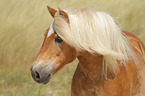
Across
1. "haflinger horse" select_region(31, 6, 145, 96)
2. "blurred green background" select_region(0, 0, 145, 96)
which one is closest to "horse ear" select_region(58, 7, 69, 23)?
"haflinger horse" select_region(31, 6, 145, 96)

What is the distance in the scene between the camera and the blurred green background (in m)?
7.24

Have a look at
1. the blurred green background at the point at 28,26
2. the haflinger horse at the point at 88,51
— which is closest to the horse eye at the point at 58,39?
the haflinger horse at the point at 88,51

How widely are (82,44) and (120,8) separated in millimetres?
5262

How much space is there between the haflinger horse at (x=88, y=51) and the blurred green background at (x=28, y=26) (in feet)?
11.4

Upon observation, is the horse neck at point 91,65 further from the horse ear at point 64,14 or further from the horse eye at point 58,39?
the horse ear at point 64,14

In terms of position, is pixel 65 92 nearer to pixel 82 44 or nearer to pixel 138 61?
pixel 138 61

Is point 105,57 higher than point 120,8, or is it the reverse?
point 105,57

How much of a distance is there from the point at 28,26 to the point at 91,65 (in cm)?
504

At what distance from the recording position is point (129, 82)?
3328 mm

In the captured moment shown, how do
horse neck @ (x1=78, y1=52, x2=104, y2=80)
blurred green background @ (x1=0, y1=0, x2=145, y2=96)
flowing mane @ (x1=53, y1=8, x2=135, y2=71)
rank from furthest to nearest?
blurred green background @ (x1=0, y1=0, x2=145, y2=96)
horse neck @ (x1=78, y1=52, x2=104, y2=80)
flowing mane @ (x1=53, y1=8, x2=135, y2=71)

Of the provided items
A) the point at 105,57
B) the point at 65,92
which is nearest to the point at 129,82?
the point at 105,57

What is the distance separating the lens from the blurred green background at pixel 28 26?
724 centimetres

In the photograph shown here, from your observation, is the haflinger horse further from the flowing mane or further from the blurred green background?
the blurred green background

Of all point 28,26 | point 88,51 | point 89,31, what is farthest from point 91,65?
point 28,26
